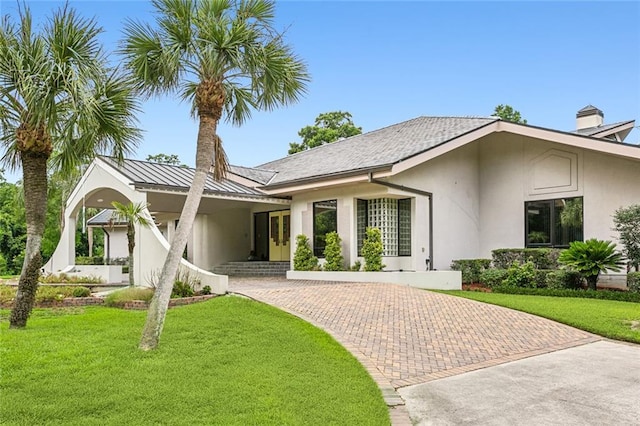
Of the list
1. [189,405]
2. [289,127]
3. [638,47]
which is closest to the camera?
[189,405]

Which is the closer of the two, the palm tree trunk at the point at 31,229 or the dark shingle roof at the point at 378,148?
the palm tree trunk at the point at 31,229

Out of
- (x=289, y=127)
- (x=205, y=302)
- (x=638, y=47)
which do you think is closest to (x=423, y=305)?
(x=205, y=302)

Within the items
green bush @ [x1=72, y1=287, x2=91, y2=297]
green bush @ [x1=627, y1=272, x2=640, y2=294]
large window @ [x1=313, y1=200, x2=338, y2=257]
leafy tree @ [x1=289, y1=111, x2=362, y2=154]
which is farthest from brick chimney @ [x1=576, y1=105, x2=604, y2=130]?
leafy tree @ [x1=289, y1=111, x2=362, y2=154]

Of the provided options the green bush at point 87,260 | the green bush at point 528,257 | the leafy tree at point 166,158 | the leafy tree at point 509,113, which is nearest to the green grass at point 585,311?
the green bush at point 528,257

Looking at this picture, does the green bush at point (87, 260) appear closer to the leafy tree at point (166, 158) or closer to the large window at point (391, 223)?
the large window at point (391, 223)

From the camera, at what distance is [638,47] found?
16.0m

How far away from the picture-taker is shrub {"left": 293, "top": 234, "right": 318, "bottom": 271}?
1794cm

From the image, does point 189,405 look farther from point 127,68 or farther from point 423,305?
point 423,305

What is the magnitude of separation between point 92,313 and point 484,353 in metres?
7.76

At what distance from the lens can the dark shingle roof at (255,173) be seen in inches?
822

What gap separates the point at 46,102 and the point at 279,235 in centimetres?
1499

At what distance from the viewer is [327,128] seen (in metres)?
41.7

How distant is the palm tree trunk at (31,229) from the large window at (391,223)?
10742mm

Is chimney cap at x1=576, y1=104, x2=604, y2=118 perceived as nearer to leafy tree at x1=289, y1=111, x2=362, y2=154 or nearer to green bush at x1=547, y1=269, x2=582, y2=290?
green bush at x1=547, y1=269, x2=582, y2=290
